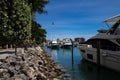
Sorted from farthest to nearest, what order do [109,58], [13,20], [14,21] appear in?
[109,58], [14,21], [13,20]

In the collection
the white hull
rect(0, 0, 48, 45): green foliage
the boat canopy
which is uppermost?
the boat canopy

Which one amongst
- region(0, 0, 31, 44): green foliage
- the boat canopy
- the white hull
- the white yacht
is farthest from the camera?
the boat canopy

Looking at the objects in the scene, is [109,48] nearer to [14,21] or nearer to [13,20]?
[14,21]

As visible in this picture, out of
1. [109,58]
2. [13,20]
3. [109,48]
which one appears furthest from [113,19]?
[13,20]

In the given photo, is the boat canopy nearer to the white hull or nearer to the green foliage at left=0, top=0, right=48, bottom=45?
the white hull

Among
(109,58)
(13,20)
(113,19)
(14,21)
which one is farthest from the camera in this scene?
(113,19)

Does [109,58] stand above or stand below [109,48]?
below

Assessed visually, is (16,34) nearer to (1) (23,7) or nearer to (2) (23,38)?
(2) (23,38)

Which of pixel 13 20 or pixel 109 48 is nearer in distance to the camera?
pixel 13 20

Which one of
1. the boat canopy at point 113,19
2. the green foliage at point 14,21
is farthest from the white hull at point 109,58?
the green foliage at point 14,21

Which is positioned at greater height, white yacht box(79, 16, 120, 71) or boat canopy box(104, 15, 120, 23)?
boat canopy box(104, 15, 120, 23)

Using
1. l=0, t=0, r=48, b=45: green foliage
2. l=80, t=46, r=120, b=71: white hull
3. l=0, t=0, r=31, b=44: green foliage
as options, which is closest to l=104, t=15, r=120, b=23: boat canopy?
l=80, t=46, r=120, b=71: white hull

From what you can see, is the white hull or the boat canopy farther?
the boat canopy

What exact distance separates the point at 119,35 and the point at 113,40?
860 millimetres
